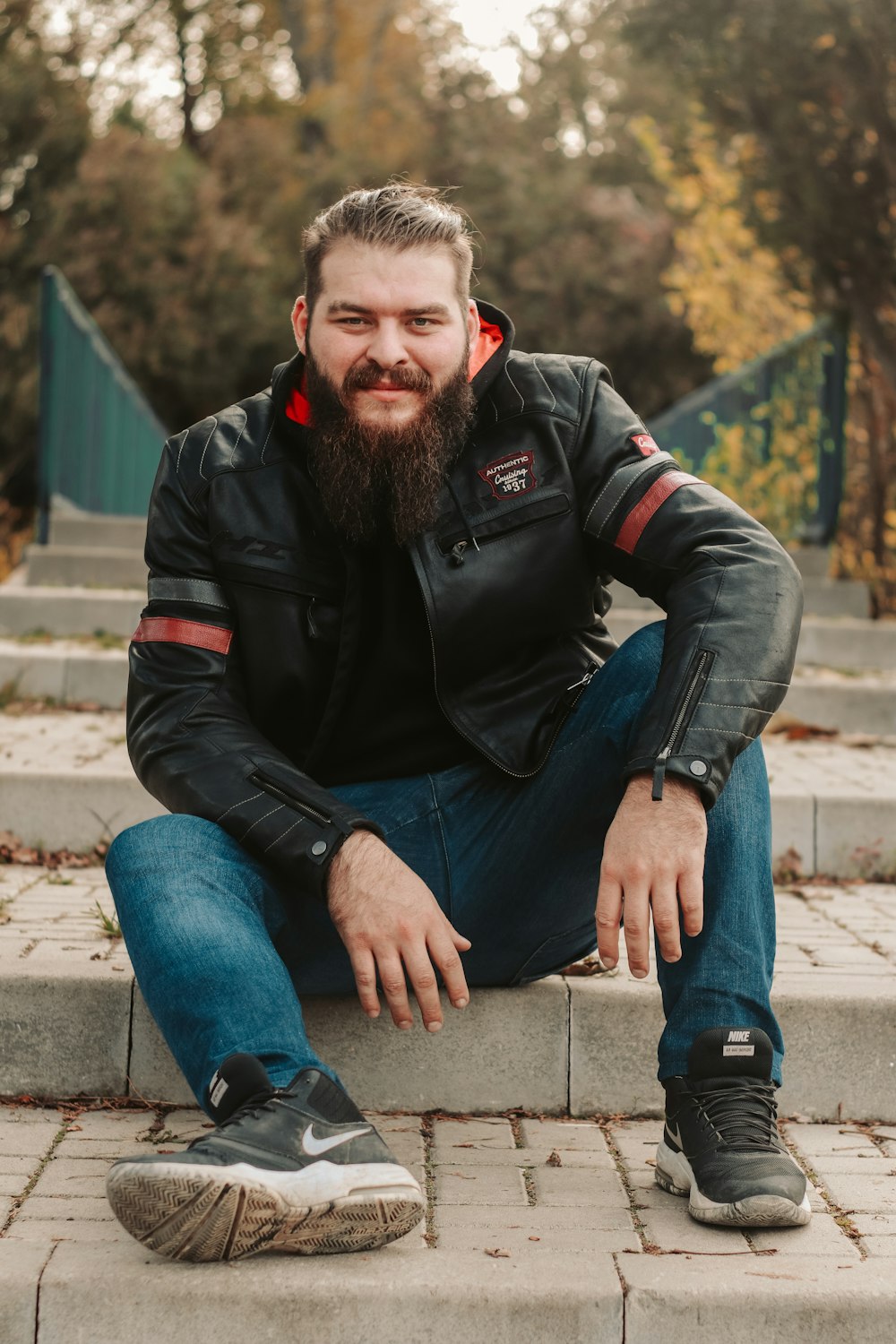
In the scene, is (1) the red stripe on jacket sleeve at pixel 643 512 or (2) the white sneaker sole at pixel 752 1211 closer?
(2) the white sneaker sole at pixel 752 1211

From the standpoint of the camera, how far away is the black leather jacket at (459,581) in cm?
259

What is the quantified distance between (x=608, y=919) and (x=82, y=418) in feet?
26.9

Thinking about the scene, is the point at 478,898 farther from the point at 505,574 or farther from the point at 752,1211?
the point at 752,1211

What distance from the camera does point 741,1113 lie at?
2.36m

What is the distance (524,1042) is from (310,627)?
2.93 ft

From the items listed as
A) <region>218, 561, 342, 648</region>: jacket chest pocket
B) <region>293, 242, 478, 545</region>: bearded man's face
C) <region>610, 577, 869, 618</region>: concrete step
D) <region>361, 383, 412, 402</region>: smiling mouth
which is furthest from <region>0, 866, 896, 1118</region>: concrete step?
<region>610, 577, 869, 618</region>: concrete step

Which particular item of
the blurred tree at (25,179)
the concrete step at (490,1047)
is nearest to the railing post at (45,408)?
the blurred tree at (25,179)

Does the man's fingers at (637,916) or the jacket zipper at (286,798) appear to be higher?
the jacket zipper at (286,798)

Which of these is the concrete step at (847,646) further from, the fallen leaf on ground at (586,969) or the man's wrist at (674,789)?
the man's wrist at (674,789)

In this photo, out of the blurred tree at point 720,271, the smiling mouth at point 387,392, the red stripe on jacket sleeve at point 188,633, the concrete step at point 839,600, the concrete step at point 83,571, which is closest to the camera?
the red stripe on jacket sleeve at point 188,633

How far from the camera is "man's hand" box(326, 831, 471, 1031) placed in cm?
237

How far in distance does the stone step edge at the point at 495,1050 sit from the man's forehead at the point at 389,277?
132 cm

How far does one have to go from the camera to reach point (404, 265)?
2791 millimetres

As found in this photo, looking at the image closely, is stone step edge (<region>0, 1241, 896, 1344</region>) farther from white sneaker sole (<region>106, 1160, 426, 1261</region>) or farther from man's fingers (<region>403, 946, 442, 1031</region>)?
man's fingers (<region>403, 946, 442, 1031</region>)
